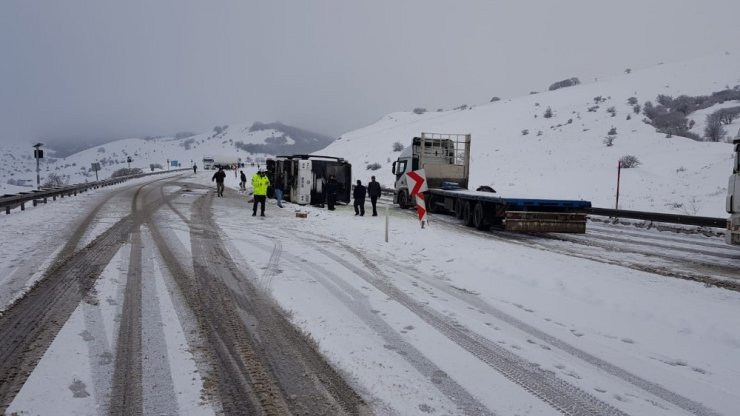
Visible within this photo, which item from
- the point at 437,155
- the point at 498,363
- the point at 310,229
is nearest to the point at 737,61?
the point at 437,155

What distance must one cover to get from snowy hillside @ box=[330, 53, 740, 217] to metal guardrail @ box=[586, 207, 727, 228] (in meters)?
3.59

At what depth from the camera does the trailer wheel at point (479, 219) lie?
14.8m

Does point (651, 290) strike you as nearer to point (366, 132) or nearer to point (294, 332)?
point (294, 332)

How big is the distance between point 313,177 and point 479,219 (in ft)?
32.0

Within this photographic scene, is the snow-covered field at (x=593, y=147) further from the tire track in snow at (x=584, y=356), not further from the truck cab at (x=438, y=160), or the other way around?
A: the tire track in snow at (x=584, y=356)

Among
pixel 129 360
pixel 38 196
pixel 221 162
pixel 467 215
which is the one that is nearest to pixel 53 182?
pixel 221 162

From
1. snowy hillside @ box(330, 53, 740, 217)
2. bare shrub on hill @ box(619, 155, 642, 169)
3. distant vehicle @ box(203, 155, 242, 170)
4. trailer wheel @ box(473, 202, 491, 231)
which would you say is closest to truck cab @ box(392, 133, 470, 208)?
snowy hillside @ box(330, 53, 740, 217)

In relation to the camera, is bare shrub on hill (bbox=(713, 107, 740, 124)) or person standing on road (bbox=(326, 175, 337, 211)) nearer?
person standing on road (bbox=(326, 175, 337, 211))

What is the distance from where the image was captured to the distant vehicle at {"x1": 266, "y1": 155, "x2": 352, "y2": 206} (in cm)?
2188

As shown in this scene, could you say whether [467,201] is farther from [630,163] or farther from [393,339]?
[630,163]

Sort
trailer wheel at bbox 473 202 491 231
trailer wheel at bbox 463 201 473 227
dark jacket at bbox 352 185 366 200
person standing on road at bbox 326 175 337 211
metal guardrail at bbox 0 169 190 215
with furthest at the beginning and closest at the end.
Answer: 1. person standing on road at bbox 326 175 337 211
2. dark jacket at bbox 352 185 366 200
3. metal guardrail at bbox 0 169 190 215
4. trailer wheel at bbox 463 201 473 227
5. trailer wheel at bbox 473 202 491 231

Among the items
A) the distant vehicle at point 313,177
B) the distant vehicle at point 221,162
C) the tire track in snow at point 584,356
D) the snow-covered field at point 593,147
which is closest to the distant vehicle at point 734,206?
the snow-covered field at point 593,147

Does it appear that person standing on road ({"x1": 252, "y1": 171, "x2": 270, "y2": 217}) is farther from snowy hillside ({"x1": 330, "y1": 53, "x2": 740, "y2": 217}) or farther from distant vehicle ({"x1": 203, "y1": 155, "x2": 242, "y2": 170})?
distant vehicle ({"x1": 203, "y1": 155, "x2": 242, "y2": 170})

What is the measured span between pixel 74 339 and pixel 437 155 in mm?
17991
